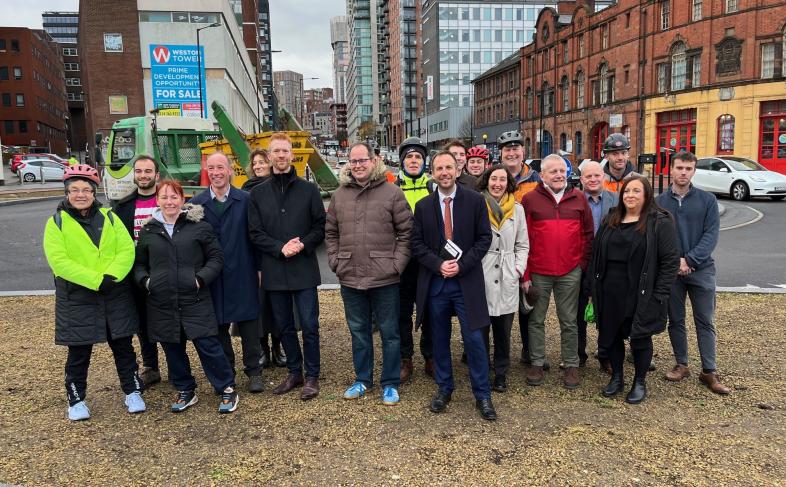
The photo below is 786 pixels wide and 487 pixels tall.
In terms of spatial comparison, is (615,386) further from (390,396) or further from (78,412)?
(78,412)

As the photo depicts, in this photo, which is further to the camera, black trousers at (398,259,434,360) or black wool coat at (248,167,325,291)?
black trousers at (398,259,434,360)

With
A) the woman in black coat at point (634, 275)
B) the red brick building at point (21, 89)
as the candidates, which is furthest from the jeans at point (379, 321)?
the red brick building at point (21, 89)

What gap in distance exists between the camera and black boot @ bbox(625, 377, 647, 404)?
475 centimetres

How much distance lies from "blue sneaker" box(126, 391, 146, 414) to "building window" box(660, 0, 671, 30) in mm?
43129

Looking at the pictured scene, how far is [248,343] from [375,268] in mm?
1369

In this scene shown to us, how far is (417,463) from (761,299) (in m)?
6.24

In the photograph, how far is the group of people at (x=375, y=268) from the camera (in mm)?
4512

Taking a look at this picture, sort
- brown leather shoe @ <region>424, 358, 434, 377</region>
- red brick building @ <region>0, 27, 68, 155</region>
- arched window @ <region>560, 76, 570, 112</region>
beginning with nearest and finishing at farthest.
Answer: brown leather shoe @ <region>424, 358, 434, 377</region> < arched window @ <region>560, 76, 570, 112</region> < red brick building @ <region>0, 27, 68, 155</region>

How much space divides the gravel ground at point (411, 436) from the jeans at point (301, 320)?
34 cm

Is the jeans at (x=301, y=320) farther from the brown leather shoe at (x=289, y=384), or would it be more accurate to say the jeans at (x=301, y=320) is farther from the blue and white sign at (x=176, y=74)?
the blue and white sign at (x=176, y=74)

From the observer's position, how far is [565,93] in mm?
54219

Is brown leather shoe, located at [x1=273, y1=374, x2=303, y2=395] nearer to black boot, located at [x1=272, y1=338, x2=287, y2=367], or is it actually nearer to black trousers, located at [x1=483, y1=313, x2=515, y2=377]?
black boot, located at [x1=272, y1=338, x2=287, y2=367]

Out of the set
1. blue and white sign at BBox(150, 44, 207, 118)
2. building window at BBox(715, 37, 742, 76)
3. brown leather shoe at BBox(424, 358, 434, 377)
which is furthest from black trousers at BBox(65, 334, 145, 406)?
building window at BBox(715, 37, 742, 76)

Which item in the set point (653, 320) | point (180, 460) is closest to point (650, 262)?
point (653, 320)
